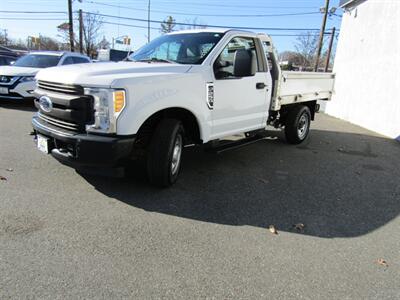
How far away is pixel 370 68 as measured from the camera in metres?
11.2

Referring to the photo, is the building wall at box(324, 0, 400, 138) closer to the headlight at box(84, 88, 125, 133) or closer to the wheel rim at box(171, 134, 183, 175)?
the wheel rim at box(171, 134, 183, 175)

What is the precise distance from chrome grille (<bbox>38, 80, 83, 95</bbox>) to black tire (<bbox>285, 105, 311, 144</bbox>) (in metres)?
4.95

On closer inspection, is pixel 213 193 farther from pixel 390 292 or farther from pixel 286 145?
pixel 286 145

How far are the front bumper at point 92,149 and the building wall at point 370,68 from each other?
8682 millimetres

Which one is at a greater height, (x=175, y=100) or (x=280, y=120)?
(x=175, y=100)

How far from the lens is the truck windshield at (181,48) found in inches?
184

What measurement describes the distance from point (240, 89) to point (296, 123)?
2702mm

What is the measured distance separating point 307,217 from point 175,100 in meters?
2.09

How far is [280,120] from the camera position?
24.2ft

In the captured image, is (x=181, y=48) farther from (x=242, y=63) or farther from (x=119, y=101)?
(x=119, y=101)

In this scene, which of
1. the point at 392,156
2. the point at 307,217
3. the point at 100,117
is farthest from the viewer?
the point at 392,156

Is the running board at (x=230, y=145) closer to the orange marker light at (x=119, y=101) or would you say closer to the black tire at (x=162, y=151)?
the black tire at (x=162, y=151)

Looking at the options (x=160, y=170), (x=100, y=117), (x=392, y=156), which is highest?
(x=100, y=117)

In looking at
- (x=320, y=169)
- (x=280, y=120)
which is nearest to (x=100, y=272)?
(x=320, y=169)
